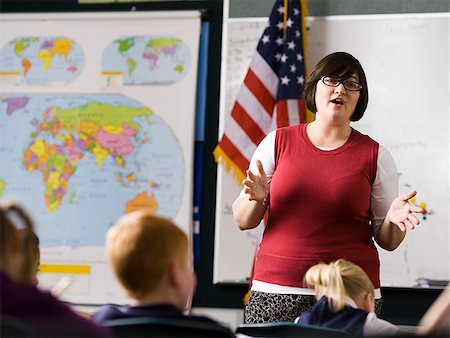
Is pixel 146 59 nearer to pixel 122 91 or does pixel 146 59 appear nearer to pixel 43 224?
pixel 122 91

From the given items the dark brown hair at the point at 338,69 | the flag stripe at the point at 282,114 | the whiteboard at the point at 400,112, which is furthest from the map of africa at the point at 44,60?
the dark brown hair at the point at 338,69

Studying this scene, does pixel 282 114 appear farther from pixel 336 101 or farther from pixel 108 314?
pixel 108 314

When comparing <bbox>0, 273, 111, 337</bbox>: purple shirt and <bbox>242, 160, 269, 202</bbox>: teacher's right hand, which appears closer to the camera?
<bbox>0, 273, 111, 337</bbox>: purple shirt

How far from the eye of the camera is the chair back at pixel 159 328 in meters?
1.43

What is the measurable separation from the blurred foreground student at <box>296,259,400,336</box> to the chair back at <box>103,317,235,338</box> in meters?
0.48

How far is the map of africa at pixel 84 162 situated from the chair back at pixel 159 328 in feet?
9.36

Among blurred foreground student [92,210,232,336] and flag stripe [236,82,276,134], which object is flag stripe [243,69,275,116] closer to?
flag stripe [236,82,276,134]

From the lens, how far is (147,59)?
14.5 ft

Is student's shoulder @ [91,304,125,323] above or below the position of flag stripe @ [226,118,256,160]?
below

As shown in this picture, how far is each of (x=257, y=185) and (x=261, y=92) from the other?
192 centimetres

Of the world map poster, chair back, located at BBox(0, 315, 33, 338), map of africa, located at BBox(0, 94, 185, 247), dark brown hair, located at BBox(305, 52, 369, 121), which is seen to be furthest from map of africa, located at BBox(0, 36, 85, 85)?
chair back, located at BBox(0, 315, 33, 338)

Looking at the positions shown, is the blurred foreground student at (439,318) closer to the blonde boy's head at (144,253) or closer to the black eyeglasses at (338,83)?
the blonde boy's head at (144,253)

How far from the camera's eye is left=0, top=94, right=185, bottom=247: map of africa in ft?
14.3

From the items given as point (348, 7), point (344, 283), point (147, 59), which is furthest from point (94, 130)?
point (344, 283)
